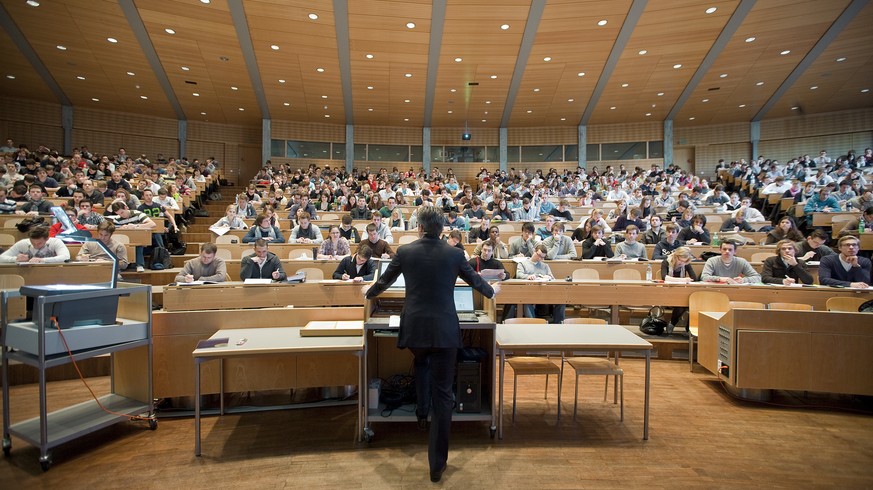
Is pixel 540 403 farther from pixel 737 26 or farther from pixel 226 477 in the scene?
pixel 737 26

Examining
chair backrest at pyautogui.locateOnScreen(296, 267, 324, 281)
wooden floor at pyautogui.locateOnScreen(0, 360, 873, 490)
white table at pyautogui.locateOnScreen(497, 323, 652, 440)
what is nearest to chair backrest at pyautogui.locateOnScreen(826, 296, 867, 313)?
wooden floor at pyautogui.locateOnScreen(0, 360, 873, 490)

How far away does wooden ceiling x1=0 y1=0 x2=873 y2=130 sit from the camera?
33.3ft

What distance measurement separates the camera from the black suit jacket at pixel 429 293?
253 centimetres

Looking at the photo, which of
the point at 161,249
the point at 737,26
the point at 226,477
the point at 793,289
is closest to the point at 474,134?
the point at 737,26

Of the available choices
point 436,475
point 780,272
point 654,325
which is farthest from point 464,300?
point 780,272

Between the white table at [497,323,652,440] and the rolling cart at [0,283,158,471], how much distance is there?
2.50 m

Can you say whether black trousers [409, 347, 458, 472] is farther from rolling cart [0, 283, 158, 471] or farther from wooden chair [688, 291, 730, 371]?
wooden chair [688, 291, 730, 371]

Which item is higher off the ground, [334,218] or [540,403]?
[334,218]

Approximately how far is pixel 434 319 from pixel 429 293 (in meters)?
→ 0.15

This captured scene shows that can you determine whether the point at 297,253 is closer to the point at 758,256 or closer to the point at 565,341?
the point at 565,341

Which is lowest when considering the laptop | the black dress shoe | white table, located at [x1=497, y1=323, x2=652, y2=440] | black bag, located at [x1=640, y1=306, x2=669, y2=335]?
the black dress shoe

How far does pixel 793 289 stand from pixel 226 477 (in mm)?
5529

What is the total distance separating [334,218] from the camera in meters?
10.1

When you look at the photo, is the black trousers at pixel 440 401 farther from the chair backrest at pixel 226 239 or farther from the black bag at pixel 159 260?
the black bag at pixel 159 260
